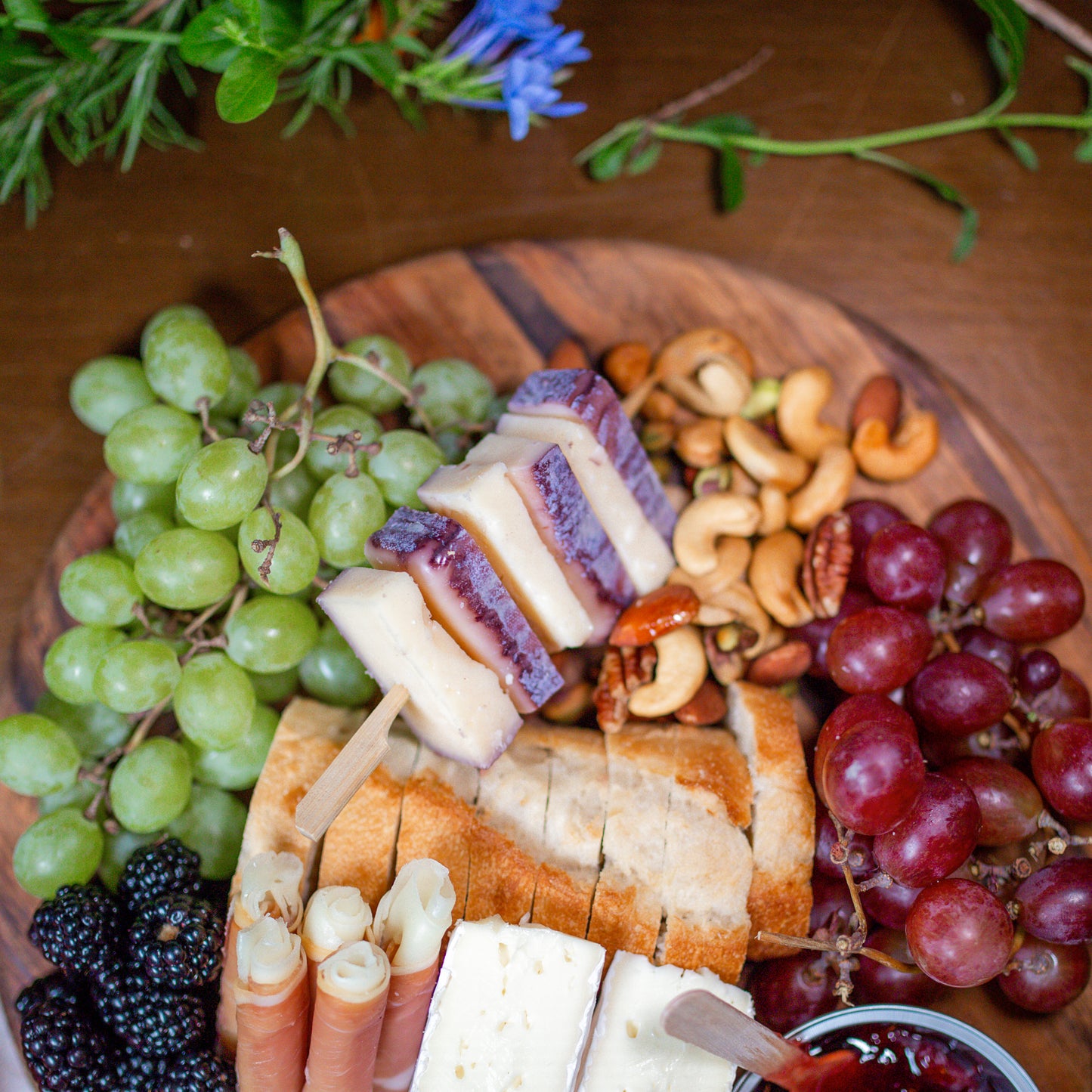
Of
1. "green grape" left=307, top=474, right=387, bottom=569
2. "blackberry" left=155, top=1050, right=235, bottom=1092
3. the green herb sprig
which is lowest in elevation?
"blackberry" left=155, top=1050, right=235, bottom=1092

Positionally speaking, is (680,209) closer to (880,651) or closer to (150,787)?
(880,651)

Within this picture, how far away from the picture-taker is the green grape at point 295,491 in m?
1.21

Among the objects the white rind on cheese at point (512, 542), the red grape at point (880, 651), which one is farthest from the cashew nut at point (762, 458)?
the white rind on cheese at point (512, 542)

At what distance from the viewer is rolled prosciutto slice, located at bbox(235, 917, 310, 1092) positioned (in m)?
0.91

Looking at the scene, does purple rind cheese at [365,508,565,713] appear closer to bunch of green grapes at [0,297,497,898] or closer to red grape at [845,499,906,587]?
bunch of green grapes at [0,297,497,898]

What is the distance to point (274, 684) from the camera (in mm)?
1247

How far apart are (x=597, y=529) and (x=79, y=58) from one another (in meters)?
0.98

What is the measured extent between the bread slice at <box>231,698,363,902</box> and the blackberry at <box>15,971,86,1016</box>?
221 millimetres

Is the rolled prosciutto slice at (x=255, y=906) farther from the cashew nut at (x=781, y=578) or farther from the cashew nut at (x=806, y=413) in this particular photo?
the cashew nut at (x=806, y=413)

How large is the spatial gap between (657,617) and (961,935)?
1.73 ft

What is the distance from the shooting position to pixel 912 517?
4.49 ft

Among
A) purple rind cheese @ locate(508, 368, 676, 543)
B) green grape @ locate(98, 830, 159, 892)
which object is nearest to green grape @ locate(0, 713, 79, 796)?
green grape @ locate(98, 830, 159, 892)

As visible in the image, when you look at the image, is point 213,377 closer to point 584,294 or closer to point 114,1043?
point 584,294

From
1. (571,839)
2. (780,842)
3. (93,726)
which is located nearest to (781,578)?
(780,842)
